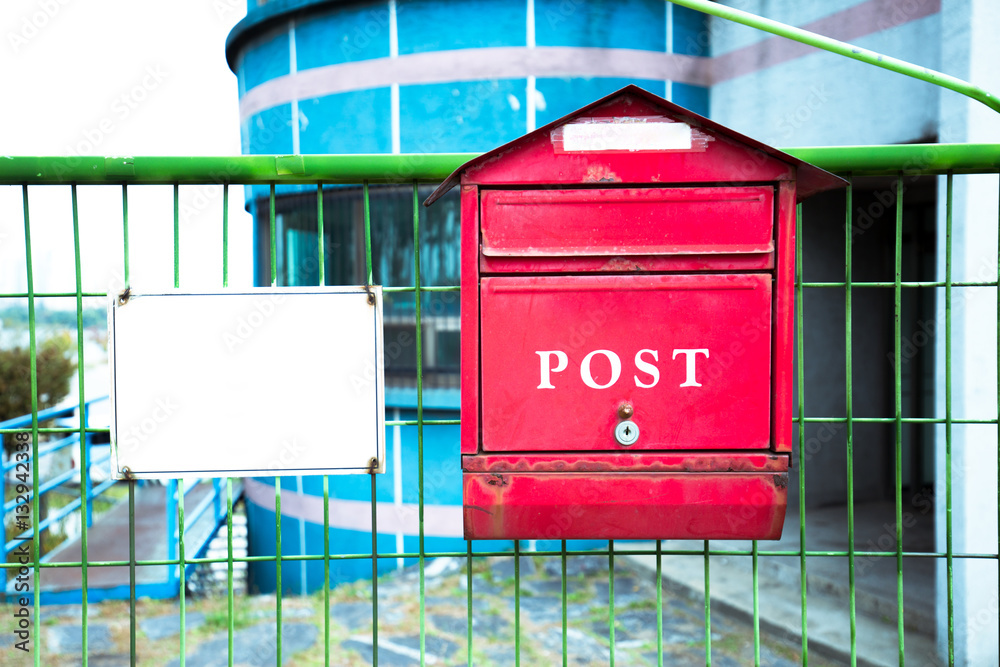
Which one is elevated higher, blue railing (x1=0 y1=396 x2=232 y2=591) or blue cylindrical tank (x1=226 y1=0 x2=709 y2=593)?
blue cylindrical tank (x1=226 y1=0 x2=709 y2=593)

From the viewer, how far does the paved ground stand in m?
4.37

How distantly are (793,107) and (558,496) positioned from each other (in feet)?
17.5

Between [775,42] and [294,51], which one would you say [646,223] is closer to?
[775,42]

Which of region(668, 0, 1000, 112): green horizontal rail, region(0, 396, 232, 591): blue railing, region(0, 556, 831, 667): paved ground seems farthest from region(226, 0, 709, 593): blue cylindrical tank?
region(668, 0, 1000, 112): green horizontal rail

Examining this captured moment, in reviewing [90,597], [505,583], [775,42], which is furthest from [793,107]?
[90,597]

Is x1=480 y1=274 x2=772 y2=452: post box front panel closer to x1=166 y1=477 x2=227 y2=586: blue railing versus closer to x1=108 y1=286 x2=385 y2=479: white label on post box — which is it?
x1=108 y1=286 x2=385 y2=479: white label on post box

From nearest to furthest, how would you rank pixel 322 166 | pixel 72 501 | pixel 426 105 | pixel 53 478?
pixel 322 166 → pixel 53 478 → pixel 72 501 → pixel 426 105

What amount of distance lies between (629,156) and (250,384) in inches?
42.4

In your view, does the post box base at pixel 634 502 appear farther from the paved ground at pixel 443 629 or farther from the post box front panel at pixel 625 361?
the paved ground at pixel 443 629

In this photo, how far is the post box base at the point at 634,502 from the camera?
163cm

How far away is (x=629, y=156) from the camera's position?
1604mm

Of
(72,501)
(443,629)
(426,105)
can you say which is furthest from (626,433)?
(72,501)

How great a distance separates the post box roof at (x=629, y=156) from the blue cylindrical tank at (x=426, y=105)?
203 inches

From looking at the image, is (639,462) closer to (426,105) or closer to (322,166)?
(322,166)
